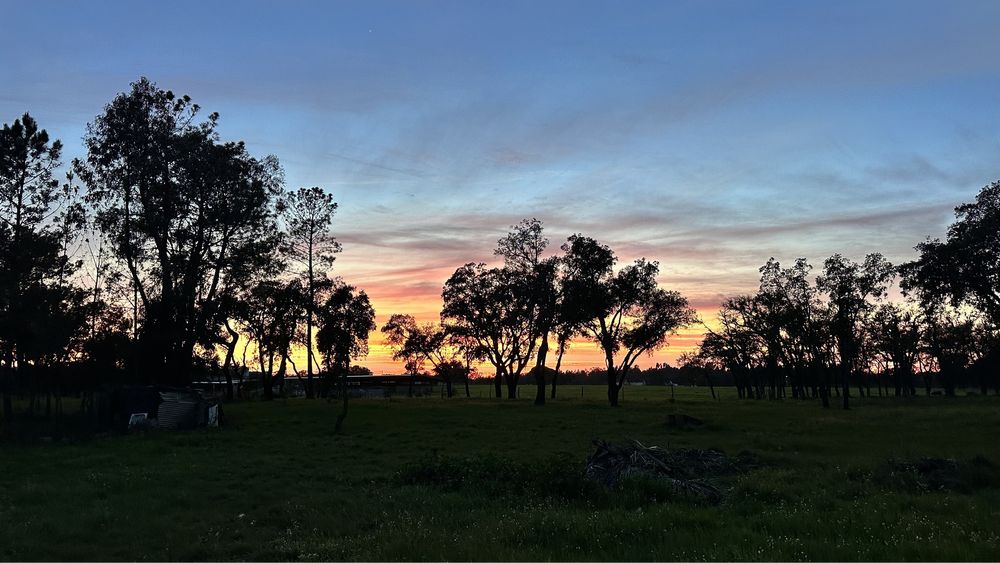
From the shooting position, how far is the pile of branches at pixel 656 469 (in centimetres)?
1390

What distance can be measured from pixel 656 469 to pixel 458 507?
16.3 feet

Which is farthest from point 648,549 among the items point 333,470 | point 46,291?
point 46,291

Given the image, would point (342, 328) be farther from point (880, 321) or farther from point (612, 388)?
point (880, 321)

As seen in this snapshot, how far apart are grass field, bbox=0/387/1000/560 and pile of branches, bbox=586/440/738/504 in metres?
0.61

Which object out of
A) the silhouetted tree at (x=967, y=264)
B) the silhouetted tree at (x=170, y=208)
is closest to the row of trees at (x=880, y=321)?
the silhouetted tree at (x=967, y=264)

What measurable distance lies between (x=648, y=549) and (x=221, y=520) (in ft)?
30.5

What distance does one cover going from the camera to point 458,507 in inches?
551

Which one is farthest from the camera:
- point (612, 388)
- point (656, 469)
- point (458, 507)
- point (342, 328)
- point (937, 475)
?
point (612, 388)

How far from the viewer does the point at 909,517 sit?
10.8m

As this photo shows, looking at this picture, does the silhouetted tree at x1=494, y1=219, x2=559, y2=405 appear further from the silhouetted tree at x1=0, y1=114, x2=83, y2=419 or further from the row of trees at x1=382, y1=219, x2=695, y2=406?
the silhouetted tree at x1=0, y1=114, x2=83, y2=419

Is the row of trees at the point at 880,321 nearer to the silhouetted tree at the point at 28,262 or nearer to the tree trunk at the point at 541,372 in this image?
the tree trunk at the point at 541,372

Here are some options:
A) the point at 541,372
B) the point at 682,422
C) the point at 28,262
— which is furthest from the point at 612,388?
the point at 28,262

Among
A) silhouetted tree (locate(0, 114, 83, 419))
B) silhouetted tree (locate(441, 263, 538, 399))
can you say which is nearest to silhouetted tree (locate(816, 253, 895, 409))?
silhouetted tree (locate(441, 263, 538, 399))

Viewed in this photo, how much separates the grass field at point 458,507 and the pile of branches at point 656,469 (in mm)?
615
